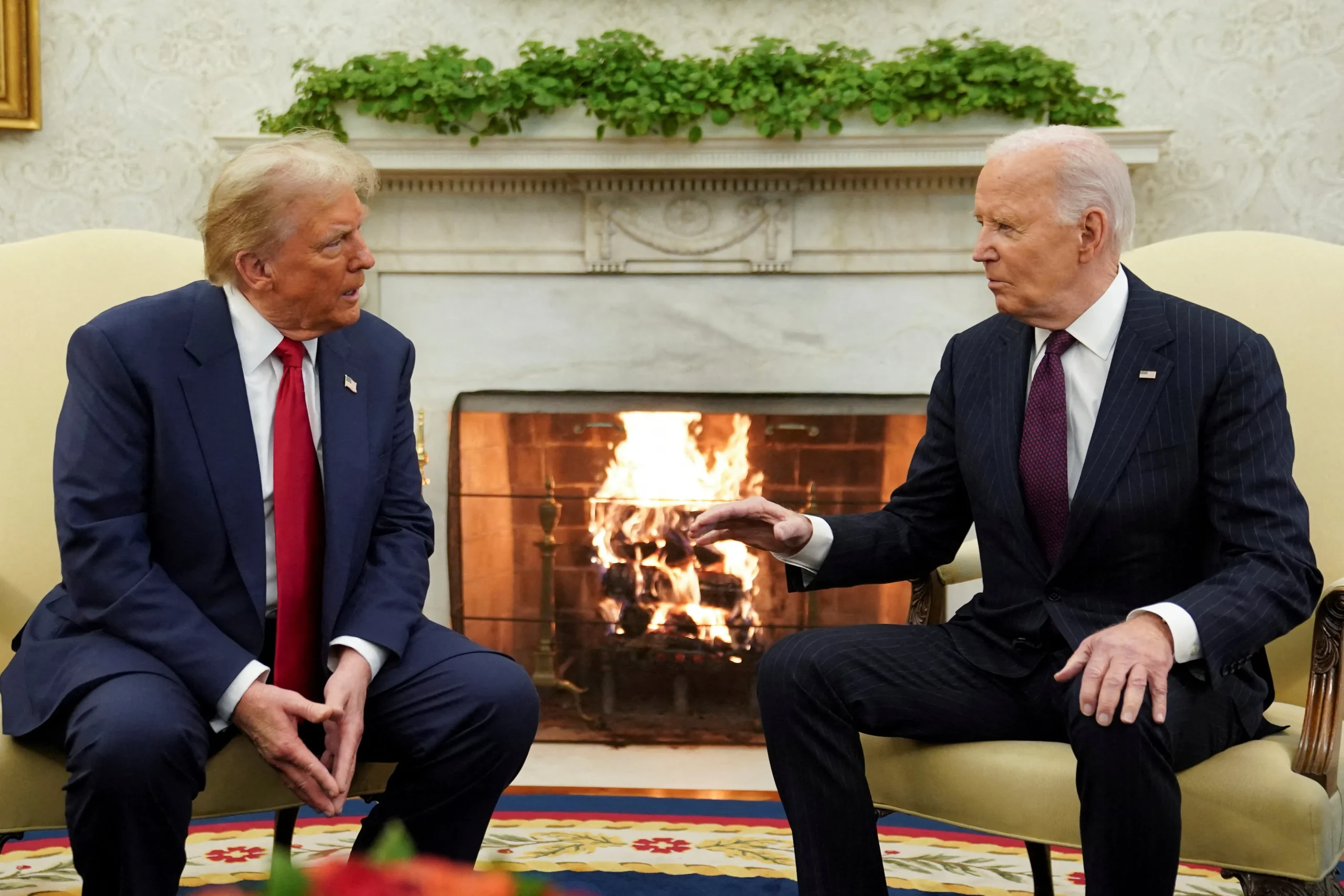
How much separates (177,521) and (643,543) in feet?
6.59

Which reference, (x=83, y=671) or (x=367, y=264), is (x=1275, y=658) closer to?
(x=367, y=264)

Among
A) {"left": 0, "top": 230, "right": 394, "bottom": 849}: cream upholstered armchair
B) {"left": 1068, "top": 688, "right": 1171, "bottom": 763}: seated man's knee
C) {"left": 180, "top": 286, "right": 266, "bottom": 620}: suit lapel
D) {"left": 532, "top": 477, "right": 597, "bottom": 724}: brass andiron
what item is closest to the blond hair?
{"left": 180, "top": 286, "right": 266, "bottom": 620}: suit lapel

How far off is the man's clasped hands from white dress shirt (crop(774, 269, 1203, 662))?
692 millimetres

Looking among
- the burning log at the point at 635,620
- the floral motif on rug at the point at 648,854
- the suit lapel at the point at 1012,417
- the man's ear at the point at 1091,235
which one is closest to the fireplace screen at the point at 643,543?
the burning log at the point at 635,620

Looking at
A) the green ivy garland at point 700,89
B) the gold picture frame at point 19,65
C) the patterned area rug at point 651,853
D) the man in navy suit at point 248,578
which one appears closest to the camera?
the man in navy suit at point 248,578

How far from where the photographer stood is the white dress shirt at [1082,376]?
1.79 metres

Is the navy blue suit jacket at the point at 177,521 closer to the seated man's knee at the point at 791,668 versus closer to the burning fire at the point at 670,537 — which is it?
the seated man's knee at the point at 791,668

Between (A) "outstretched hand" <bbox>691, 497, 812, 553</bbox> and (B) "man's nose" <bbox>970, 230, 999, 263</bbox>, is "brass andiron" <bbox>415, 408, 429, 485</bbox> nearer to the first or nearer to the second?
(A) "outstretched hand" <bbox>691, 497, 812, 553</bbox>

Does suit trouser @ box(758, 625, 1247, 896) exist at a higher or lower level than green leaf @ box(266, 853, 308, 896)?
lower

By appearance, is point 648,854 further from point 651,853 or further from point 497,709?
point 497,709

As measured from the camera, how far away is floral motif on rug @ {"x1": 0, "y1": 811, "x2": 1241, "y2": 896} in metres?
2.39

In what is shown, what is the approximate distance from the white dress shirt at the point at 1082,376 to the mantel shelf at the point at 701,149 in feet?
4.70

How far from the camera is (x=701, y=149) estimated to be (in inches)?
129

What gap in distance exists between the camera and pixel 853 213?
3.44 metres
